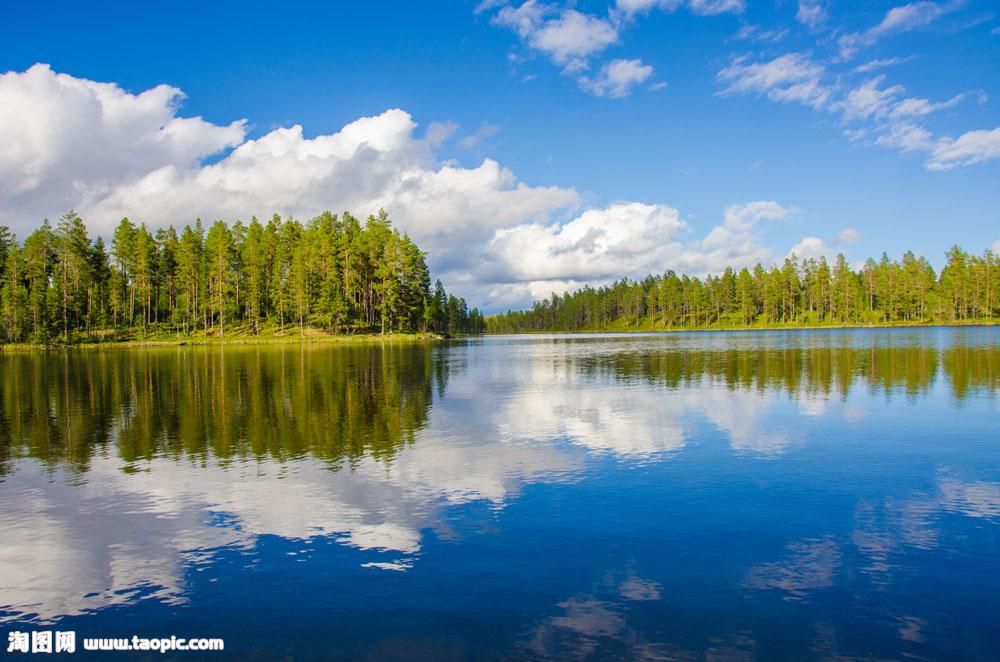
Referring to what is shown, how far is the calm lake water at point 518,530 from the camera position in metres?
10.2

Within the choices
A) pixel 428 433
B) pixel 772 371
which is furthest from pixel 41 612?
pixel 772 371

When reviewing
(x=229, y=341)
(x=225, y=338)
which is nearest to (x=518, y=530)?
(x=229, y=341)

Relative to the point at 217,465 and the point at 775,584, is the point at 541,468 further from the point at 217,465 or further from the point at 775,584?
the point at 217,465

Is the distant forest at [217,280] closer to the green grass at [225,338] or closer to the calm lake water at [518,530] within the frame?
the green grass at [225,338]

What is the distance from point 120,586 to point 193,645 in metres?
3.39

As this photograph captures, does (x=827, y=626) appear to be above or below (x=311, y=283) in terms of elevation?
below

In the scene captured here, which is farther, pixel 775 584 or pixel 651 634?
pixel 775 584

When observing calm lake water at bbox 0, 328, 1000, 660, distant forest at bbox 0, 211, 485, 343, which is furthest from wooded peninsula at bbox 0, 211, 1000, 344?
calm lake water at bbox 0, 328, 1000, 660

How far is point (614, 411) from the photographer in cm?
3209

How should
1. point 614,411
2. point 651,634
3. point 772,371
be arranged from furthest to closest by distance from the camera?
point 772,371, point 614,411, point 651,634

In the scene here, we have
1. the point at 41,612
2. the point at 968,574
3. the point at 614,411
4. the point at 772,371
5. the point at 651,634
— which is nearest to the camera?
the point at 651,634

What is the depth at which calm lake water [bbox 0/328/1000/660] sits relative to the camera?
33.3 ft

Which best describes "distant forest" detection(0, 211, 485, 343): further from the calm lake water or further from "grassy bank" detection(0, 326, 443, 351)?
the calm lake water

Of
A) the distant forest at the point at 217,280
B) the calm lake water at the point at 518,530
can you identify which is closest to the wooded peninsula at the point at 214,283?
the distant forest at the point at 217,280
